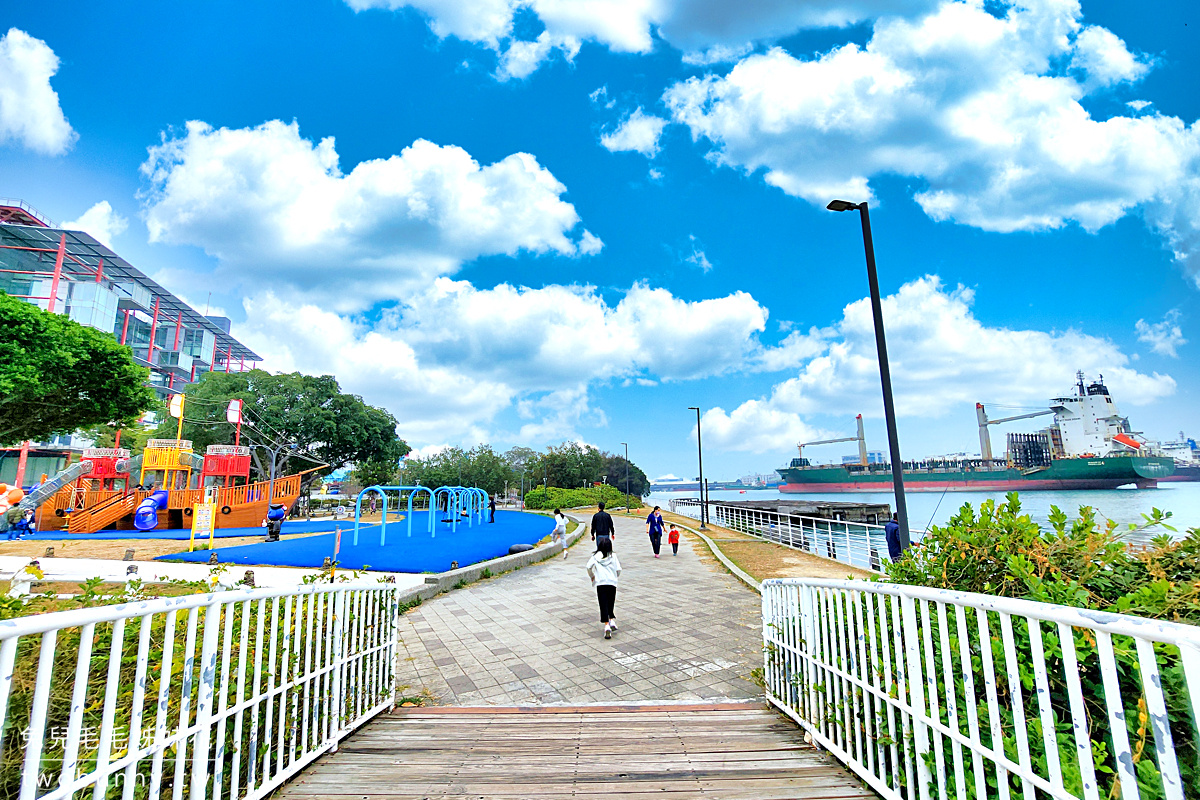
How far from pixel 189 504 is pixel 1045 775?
30.6 metres

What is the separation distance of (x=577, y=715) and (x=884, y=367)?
6.88 meters

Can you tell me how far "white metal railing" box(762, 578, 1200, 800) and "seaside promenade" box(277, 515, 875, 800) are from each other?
1.30 ft

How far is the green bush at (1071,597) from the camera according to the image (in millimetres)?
1788

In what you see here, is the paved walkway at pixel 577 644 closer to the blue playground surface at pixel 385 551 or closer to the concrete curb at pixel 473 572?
the concrete curb at pixel 473 572

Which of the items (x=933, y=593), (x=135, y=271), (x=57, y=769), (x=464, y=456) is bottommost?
(x=57, y=769)

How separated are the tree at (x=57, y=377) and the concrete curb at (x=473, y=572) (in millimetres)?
18634

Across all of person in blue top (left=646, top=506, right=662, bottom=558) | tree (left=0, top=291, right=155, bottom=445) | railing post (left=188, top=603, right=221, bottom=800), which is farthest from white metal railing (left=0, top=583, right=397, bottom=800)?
tree (left=0, top=291, right=155, bottom=445)

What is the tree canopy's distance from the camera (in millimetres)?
37125

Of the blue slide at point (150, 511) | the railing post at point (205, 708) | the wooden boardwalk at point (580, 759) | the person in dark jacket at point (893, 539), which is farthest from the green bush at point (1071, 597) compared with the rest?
the blue slide at point (150, 511)

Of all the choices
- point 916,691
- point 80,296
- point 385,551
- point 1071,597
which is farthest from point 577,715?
point 80,296

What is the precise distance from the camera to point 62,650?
2.29 meters

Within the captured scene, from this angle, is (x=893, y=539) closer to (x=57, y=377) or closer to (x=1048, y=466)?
(x=57, y=377)

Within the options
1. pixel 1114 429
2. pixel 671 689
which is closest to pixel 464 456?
pixel 671 689

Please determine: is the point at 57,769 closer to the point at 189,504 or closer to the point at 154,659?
the point at 154,659
